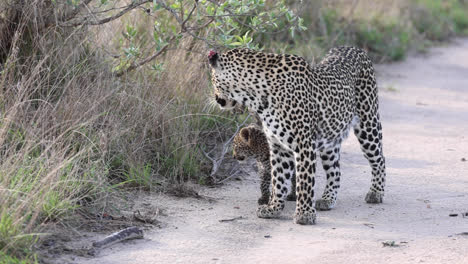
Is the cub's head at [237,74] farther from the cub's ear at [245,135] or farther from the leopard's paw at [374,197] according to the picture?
the leopard's paw at [374,197]

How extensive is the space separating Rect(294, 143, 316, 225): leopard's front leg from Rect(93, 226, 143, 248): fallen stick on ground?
134cm

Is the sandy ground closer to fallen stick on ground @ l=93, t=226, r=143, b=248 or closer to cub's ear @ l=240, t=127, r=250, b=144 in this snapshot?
fallen stick on ground @ l=93, t=226, r=143, b=248

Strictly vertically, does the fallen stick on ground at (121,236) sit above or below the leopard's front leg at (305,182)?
below

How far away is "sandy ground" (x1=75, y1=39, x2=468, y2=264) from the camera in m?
5.57

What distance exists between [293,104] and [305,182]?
2.04ft

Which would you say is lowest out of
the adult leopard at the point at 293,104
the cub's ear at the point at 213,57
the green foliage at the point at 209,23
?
the adult leopard at the point at 293,104

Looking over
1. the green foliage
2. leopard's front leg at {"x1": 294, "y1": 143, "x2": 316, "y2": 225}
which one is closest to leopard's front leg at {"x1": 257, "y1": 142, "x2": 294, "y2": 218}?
leopard's front leg at {"x1": 294, "y1": 143, "x2": 316, "y2": 225}

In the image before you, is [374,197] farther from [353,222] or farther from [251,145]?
[251,145]

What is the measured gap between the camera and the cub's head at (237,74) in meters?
6.34

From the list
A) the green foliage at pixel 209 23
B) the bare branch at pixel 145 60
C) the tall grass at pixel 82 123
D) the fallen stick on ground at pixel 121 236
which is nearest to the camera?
the fallen stick on ground at pixel 121 236

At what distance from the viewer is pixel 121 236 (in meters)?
5.65

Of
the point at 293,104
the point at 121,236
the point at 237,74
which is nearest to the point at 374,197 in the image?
the point at 293,104

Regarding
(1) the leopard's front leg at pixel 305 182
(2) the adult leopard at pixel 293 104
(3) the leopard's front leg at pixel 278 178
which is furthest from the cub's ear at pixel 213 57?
(1) the leopard's front leg at pixel 305 182

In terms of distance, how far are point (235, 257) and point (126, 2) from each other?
4.27 m
